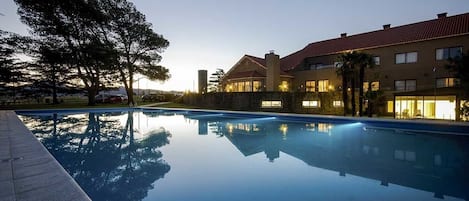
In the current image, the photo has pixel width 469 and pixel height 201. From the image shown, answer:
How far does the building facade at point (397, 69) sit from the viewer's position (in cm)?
1766

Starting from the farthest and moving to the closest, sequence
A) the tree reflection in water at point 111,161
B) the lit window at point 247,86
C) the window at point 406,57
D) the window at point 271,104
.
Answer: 1. the lit window at point 247,86
2. the window at point 271,104
3. the window at point 406,57
4. the tree reflection in water at point 111,161

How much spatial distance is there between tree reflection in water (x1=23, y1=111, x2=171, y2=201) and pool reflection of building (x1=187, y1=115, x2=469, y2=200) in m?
3.52

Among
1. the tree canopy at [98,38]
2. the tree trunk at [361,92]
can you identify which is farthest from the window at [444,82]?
the tree canopy at [98,38]

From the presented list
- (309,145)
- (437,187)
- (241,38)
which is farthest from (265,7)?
(437,187)

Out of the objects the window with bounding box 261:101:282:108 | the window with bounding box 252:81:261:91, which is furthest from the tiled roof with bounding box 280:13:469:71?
the window with bounding box 261:101:282:108

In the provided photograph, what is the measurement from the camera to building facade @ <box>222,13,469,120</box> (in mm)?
17656

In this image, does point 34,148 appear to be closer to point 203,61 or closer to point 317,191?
point 317,191

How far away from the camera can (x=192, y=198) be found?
15.8 feet

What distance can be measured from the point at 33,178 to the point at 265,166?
545cm

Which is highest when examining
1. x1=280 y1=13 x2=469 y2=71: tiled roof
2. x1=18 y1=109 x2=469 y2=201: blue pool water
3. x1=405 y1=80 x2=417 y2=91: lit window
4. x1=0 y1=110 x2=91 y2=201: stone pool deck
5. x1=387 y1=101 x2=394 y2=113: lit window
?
x1=280 y1=13 x2=469 y2=71: tiled roof

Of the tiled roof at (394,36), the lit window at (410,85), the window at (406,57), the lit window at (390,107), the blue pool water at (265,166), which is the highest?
the tiled roof at (394,36)

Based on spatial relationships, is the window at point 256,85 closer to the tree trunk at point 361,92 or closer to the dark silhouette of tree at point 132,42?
the tree trunk at point 361,92

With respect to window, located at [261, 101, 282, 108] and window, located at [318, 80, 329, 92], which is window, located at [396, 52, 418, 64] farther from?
window, located at [261, 101, 282, 108]

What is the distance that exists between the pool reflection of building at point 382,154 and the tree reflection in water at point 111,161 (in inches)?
138
